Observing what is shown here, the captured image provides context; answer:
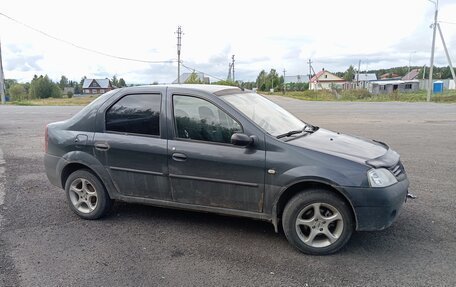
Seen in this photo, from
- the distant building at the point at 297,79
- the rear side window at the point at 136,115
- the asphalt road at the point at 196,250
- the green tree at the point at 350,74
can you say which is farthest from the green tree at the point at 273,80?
the rear side window at the point at 136,115

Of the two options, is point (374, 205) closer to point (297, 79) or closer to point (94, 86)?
point (94, 86)

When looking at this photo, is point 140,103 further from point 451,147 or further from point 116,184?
point 451,147

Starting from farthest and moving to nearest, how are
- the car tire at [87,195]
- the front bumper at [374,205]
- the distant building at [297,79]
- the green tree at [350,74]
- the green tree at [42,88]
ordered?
the distant building at [297,79] < the green tree at [350,74] < the green tree at [42,88] < the car tire at [87,195] < the front bumper at [374,205]

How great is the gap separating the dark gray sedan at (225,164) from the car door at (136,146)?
0.04 ft

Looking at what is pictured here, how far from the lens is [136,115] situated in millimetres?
4250

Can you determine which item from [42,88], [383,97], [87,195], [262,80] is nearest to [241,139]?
[87,195]

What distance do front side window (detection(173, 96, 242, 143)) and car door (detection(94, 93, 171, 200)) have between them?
0.70ft

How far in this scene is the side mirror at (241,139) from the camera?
3.60m

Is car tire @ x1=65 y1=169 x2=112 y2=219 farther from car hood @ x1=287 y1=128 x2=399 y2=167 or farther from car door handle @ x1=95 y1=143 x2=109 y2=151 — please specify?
car hood @ x1=287 y1=128 x2=399 y2=167

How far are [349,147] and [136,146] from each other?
7.62 ft

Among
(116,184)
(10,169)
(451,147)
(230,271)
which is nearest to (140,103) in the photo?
(116,184)

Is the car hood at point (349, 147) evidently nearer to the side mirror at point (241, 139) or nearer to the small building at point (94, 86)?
the side mirror at point (241, 139)

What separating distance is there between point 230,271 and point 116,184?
184 centimetres

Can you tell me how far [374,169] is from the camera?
133 inches
